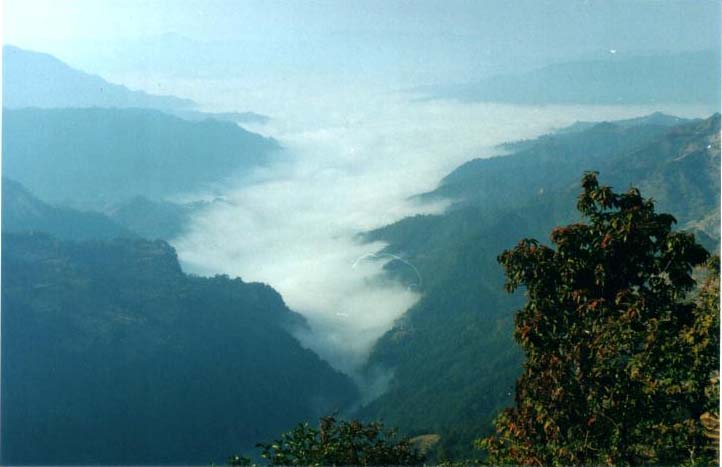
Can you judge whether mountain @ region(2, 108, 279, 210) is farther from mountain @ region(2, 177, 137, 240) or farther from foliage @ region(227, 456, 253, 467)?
foliage @ region(227, 456, 253, 467)

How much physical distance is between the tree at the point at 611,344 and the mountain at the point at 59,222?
2869 centimetres

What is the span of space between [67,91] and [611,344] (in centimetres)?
3270

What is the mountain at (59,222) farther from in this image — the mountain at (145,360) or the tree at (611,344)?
the tree at (611,344)

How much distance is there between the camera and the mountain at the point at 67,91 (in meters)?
22.0

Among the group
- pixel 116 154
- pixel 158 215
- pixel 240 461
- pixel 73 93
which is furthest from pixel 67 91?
pixel 240 461

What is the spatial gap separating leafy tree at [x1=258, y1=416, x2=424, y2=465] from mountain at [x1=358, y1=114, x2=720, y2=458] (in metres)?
20.6

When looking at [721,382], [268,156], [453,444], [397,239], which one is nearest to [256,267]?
[268,156]

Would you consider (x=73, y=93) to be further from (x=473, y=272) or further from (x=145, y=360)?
(x=473, y=272)

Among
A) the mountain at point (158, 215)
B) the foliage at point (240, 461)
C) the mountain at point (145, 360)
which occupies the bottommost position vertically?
the foliage at point (240, 461)

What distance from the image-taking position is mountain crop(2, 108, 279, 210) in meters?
31.0

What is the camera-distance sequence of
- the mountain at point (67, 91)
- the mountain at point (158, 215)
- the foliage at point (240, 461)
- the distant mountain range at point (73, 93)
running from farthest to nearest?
the mountain at point (158, 215)
the mountain at point (67, 91)
the distant mountain range at point (73, 93)
the foliage at point (240, 461)

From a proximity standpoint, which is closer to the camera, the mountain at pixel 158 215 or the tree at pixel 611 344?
the tree at pixel 611 344

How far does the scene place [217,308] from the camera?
1626 inches

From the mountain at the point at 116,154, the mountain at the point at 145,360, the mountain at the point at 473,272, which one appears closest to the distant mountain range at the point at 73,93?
the mountain at the point at 116,154
